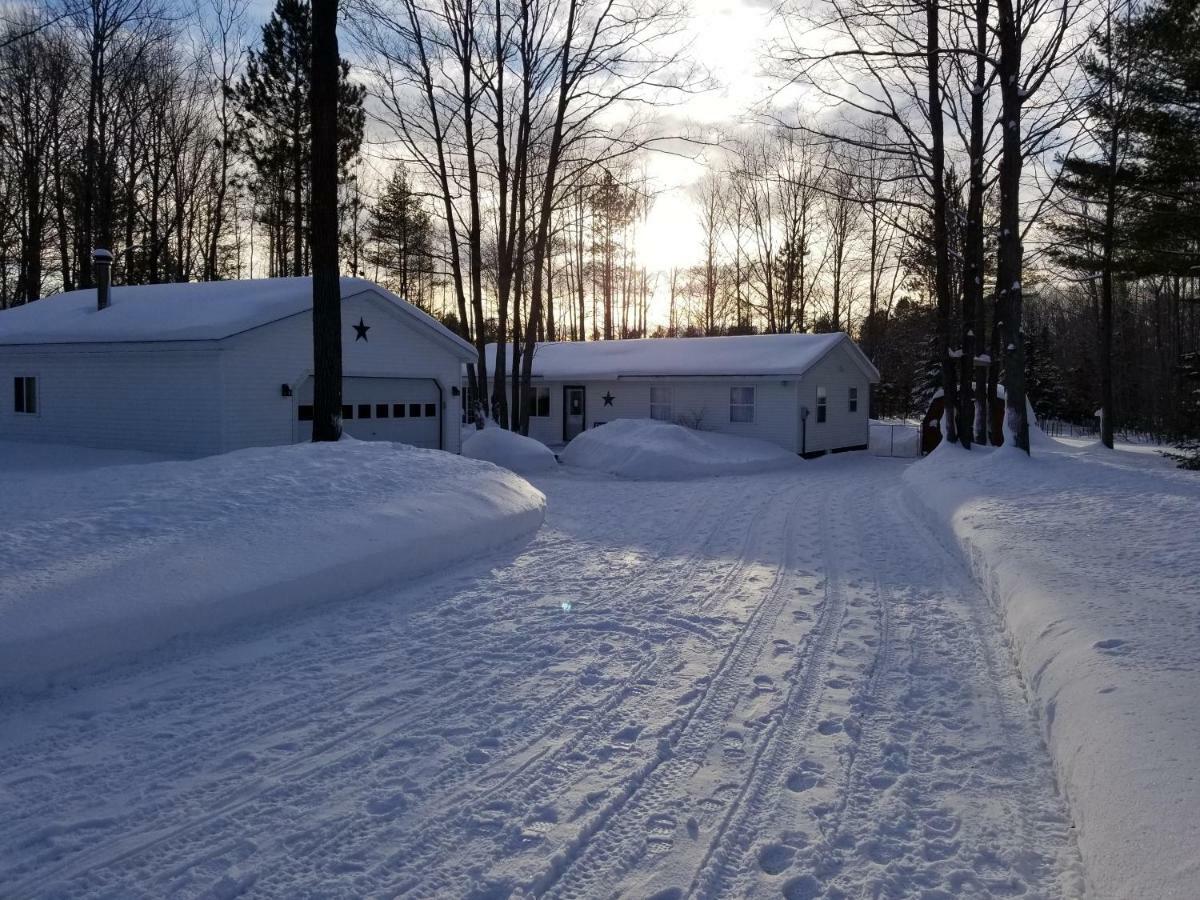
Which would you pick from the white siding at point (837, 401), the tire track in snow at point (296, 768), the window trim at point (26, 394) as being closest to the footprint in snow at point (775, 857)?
the tire track in snow at point (296, 768)

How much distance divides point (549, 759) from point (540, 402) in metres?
25.3

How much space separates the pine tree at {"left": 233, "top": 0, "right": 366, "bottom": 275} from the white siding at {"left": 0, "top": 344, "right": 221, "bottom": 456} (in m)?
11.8

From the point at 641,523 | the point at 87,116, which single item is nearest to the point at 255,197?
the point at 87,116

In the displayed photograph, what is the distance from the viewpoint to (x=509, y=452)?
1934 centimetres

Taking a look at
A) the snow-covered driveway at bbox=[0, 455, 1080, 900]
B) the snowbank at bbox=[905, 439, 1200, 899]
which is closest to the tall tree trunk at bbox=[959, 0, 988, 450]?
the snowbank at bbox=[905, 439, 1200, 899]

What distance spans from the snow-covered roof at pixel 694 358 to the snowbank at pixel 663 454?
2.55 meters

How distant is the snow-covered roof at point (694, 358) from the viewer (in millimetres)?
24969

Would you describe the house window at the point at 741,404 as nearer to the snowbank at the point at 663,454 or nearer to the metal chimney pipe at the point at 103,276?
the snowbank at the point at 663,454

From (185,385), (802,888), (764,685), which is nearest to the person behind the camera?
(802,888)

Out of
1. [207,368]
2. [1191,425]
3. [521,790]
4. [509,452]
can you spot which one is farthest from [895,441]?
[521,790]

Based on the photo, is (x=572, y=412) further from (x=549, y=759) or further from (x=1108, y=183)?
(x=549, y=759)

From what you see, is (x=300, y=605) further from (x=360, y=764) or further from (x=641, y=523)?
(x=641, y=523)

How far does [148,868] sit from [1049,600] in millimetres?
5740

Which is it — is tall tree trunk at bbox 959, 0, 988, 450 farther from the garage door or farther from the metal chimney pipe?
the metal chimney pipe
